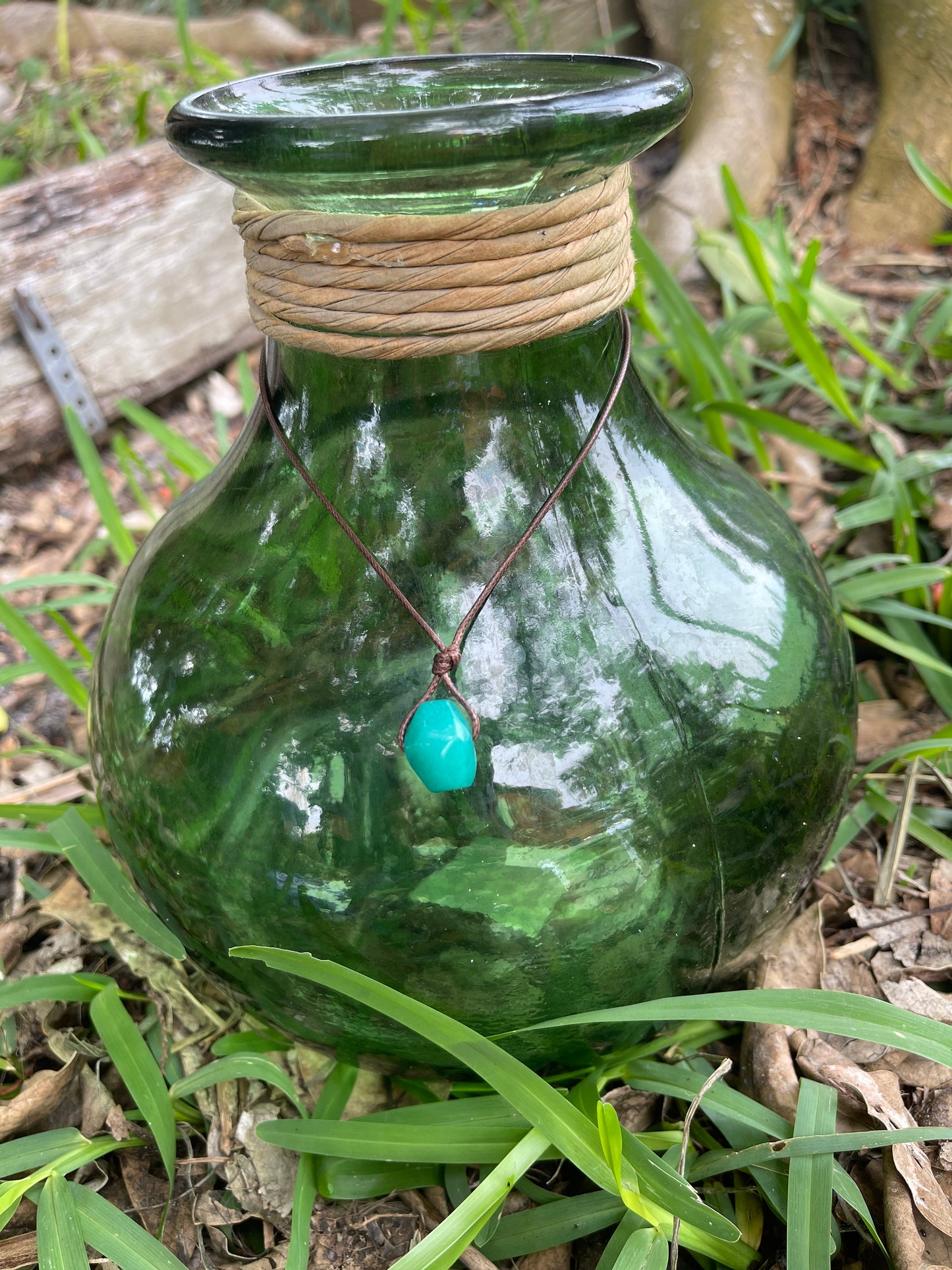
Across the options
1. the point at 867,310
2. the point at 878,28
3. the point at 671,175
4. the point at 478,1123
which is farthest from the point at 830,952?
the point at 878,28

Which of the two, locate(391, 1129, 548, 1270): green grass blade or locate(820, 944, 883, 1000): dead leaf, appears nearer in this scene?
locate(391, 1129, 548, 1270): green grass blade

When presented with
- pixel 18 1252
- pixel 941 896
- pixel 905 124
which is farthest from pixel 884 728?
pixel 905 124

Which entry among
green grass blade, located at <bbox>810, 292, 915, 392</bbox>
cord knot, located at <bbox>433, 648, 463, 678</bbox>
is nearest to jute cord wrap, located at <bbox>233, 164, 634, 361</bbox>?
cord knot, located at <bbox>433, 648, 463, 678</bbox>

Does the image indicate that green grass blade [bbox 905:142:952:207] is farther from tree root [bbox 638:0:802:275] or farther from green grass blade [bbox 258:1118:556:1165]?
green grass blade [bbox 258:1118:556:1165]

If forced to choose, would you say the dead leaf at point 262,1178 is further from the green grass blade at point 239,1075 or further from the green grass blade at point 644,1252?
the green grass blade at point 644,1252

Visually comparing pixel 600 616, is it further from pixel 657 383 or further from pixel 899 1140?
pixel 657 383

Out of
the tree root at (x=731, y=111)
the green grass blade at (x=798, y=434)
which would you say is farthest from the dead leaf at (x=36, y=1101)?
the tree root at (x=731, y=111)

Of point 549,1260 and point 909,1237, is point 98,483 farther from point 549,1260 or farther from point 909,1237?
point 909,1237
